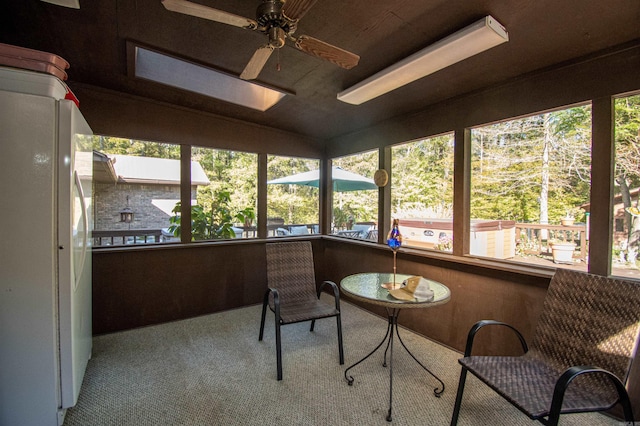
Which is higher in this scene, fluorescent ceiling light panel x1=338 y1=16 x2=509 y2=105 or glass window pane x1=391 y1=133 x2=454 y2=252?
fluorescent ceiling light panel x1=338 y1=16 x2=509 y2=105

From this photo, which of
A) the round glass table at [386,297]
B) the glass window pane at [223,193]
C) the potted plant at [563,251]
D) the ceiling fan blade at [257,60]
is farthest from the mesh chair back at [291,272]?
the potted plant at [563,251]

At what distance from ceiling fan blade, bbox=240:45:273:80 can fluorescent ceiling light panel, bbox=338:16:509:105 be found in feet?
3.46

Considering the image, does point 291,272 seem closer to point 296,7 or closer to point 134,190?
point 296,7

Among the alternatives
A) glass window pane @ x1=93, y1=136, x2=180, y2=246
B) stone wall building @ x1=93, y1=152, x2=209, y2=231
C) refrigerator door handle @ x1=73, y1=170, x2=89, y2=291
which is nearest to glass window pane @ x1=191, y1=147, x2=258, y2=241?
stone wall building @ x1=93, y1=152, x2=209, y2=231

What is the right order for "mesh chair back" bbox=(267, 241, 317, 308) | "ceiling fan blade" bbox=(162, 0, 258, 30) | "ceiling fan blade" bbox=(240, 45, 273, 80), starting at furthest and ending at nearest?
"mesh chair back" bbox=(267, 241, 317, 308) → "ceiling fan blade" bbox=(240, 45, 273, 80) → "ceiling fan blade" bbox=(162, 0, 258, 30)

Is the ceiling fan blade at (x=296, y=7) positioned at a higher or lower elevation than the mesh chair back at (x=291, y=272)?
higher

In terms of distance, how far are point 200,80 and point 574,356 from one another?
3815 millimetres

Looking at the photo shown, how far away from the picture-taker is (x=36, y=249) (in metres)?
1.63

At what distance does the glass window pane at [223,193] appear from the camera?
3.67m

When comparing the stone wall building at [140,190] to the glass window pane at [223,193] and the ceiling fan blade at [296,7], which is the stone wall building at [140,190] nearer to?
the glass window pane at [223,193]

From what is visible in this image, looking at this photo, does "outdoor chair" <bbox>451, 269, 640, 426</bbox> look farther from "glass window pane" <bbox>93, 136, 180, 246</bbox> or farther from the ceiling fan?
"glass window pane" <bbox>93, 136, 180, 246</bbox>

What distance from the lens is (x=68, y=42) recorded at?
212 cm

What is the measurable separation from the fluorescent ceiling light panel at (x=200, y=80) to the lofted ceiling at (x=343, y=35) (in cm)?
13

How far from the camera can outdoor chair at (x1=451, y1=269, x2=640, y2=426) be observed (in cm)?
137
